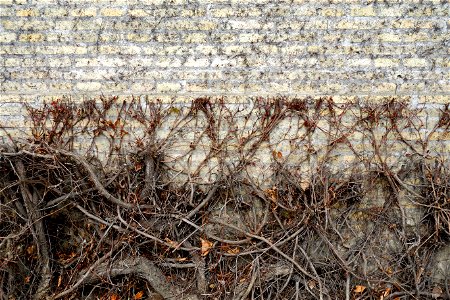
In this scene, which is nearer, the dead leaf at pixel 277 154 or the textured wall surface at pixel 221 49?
the textured wall surface at pixel 221 49

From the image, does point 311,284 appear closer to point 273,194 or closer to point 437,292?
point 273,194

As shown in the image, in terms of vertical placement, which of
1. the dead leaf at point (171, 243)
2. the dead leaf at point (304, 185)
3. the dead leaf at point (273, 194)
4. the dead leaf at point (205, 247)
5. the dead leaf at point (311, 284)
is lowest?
the dead leaf at point (311, 284)

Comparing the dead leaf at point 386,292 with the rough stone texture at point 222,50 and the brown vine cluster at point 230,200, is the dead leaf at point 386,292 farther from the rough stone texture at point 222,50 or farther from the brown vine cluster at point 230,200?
the rough stone texture at point 222,50

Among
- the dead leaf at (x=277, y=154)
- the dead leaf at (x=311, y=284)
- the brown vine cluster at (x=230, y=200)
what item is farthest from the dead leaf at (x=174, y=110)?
the dead leaf at (x=311, y=284)

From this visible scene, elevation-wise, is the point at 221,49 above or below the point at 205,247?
above

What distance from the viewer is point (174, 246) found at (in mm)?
4688

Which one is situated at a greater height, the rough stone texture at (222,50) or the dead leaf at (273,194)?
the rough stone texture at (222,50)

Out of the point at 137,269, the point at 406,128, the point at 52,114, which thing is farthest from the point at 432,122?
the point at 52,114

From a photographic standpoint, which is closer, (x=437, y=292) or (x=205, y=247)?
(x=205, y=247)

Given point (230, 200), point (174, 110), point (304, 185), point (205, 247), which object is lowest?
point (205, 247)

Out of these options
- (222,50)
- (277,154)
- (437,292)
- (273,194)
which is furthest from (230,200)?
(437,292)

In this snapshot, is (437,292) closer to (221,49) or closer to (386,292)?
(386,292)

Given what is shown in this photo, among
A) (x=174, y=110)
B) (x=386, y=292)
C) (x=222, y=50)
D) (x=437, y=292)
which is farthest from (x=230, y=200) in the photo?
(x=437, y=292)

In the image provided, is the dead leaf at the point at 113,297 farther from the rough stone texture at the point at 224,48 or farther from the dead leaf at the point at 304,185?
the dead leaf at the point at 304,185
